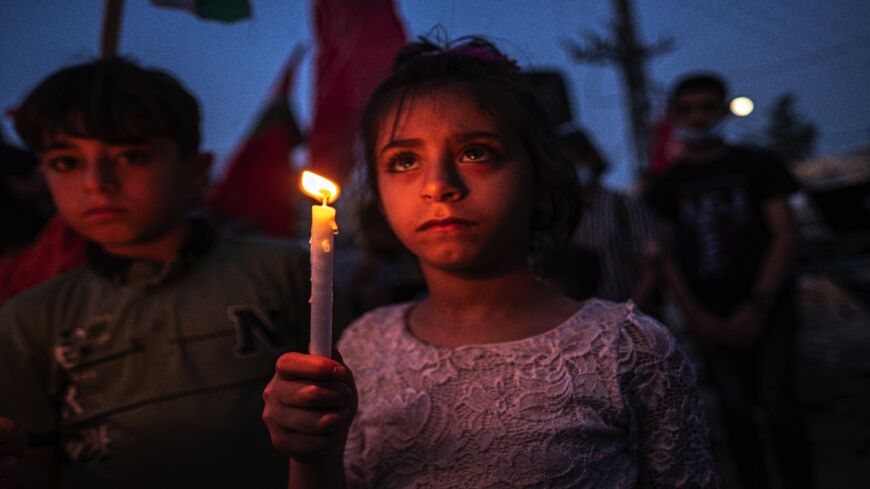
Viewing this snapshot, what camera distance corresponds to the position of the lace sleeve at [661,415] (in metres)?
1.26

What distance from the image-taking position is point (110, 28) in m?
2.22

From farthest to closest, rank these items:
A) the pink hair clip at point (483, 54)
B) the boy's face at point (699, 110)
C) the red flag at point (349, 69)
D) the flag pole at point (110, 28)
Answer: the red flag at point (349, 69) → the boy's face at point (699, 110) → the flag pole at point (110, 28) → the pink hair clip at point (483, 54)

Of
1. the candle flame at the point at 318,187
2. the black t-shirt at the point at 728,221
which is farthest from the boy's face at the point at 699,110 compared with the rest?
the candle flame at the point at 318,187

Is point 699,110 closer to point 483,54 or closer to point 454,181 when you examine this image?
point 483,54

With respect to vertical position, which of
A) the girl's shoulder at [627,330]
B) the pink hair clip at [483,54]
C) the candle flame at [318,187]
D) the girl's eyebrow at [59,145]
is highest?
the pink hair clip at [483,54]

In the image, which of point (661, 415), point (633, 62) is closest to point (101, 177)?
point (661, 415)

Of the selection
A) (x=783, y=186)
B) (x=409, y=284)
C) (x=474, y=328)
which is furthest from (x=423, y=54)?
(x=783, y=186)

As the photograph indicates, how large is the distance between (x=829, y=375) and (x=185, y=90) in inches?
269

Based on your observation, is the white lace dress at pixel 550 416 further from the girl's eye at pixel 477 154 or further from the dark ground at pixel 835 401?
the dark ground at pixel 835 401

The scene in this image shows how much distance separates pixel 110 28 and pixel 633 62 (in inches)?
553

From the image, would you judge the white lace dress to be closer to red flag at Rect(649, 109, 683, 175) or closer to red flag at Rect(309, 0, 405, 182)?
red flag at Rect(309, 0, 405, 182)

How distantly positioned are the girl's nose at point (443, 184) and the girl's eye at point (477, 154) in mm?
51

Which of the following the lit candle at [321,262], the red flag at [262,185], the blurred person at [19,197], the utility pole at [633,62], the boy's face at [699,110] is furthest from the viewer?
the utility pole at [633,62]

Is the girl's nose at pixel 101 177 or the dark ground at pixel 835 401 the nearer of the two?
the girl's nose at pixel 101 177
